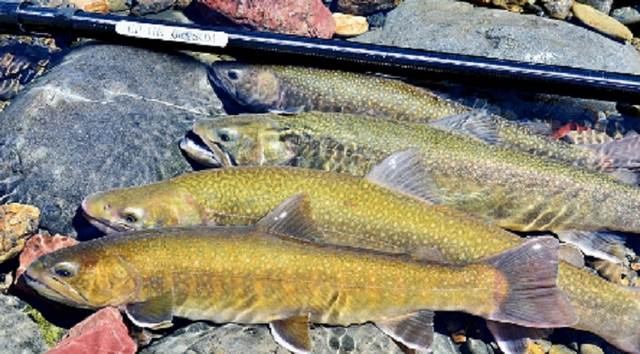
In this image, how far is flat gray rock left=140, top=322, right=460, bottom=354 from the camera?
4188mm

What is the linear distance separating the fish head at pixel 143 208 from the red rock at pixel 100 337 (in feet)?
2.07

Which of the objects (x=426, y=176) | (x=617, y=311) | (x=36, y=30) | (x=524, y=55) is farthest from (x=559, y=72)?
(x=36, y=30)

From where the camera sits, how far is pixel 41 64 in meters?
6.69

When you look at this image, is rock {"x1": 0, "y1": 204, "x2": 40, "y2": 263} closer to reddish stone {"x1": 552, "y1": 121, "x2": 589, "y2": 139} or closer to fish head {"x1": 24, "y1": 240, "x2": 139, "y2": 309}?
fish head {"x1": 24, "y1": 240, "x2": 139, "y2": 309}

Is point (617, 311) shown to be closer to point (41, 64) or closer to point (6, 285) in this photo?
point (6, 285)

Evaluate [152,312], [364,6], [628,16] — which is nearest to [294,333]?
[152,312]

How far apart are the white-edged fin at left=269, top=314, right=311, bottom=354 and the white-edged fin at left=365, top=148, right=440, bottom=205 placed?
1.08m

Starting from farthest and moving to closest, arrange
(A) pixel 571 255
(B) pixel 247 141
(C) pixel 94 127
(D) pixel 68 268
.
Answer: (C) pixel 94 127, (B) pixel 247 141, (A) pixel 571 255, (D) pixel 68 268

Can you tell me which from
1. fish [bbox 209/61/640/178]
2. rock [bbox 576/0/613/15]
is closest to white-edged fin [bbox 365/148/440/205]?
fish [bbox 209/61/640/178]

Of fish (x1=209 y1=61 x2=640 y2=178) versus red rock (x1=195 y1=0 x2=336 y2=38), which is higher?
red rock (x1=195 y1=0 x2=336 y2=38)

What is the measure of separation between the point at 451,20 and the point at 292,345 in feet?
13.5

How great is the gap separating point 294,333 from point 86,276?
1308 millimetres

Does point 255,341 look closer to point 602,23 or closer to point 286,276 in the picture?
point 286,276

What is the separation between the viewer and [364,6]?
7.43 meters
